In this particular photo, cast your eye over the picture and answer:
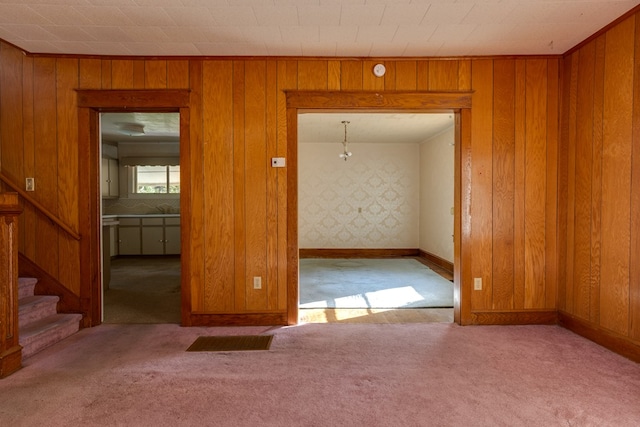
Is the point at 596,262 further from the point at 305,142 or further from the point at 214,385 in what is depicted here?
the point at 305,142

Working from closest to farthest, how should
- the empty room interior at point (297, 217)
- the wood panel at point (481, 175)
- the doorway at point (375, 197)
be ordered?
the empty room interior at point (297, 217) → the wood panel at point (481, 175) → the doorway at point (375, 197)

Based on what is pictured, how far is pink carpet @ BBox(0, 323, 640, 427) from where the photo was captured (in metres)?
2.12

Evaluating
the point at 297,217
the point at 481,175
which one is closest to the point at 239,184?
the point at 297,217

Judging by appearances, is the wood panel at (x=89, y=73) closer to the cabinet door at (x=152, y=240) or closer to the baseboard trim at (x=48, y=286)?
the baseboard trim at (x=48, y=286)

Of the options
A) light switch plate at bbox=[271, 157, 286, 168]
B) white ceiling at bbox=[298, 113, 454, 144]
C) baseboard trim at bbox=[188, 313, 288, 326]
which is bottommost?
baseboard trim at bbox=[188, 313, 288, 326]

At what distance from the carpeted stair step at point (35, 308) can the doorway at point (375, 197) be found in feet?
10.7

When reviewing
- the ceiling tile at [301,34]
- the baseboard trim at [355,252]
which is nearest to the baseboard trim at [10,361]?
the ceiling tile at [301,34]

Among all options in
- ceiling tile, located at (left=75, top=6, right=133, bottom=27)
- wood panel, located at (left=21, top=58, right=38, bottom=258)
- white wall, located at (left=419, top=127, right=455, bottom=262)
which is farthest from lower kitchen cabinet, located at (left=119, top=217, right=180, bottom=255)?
ceiling tile, located at (left=75, top=6, right=133, bottom=27)

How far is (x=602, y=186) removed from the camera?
3230 mm

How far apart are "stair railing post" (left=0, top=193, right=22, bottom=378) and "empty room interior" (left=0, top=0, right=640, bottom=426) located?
15 millimetres

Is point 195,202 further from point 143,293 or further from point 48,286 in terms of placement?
point 143,293

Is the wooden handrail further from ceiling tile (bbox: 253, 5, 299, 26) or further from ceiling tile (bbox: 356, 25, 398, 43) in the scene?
ceiling tile (bbox: 356, 25, 398, 43)

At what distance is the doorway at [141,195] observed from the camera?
21.7 ft

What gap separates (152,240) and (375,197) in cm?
492
